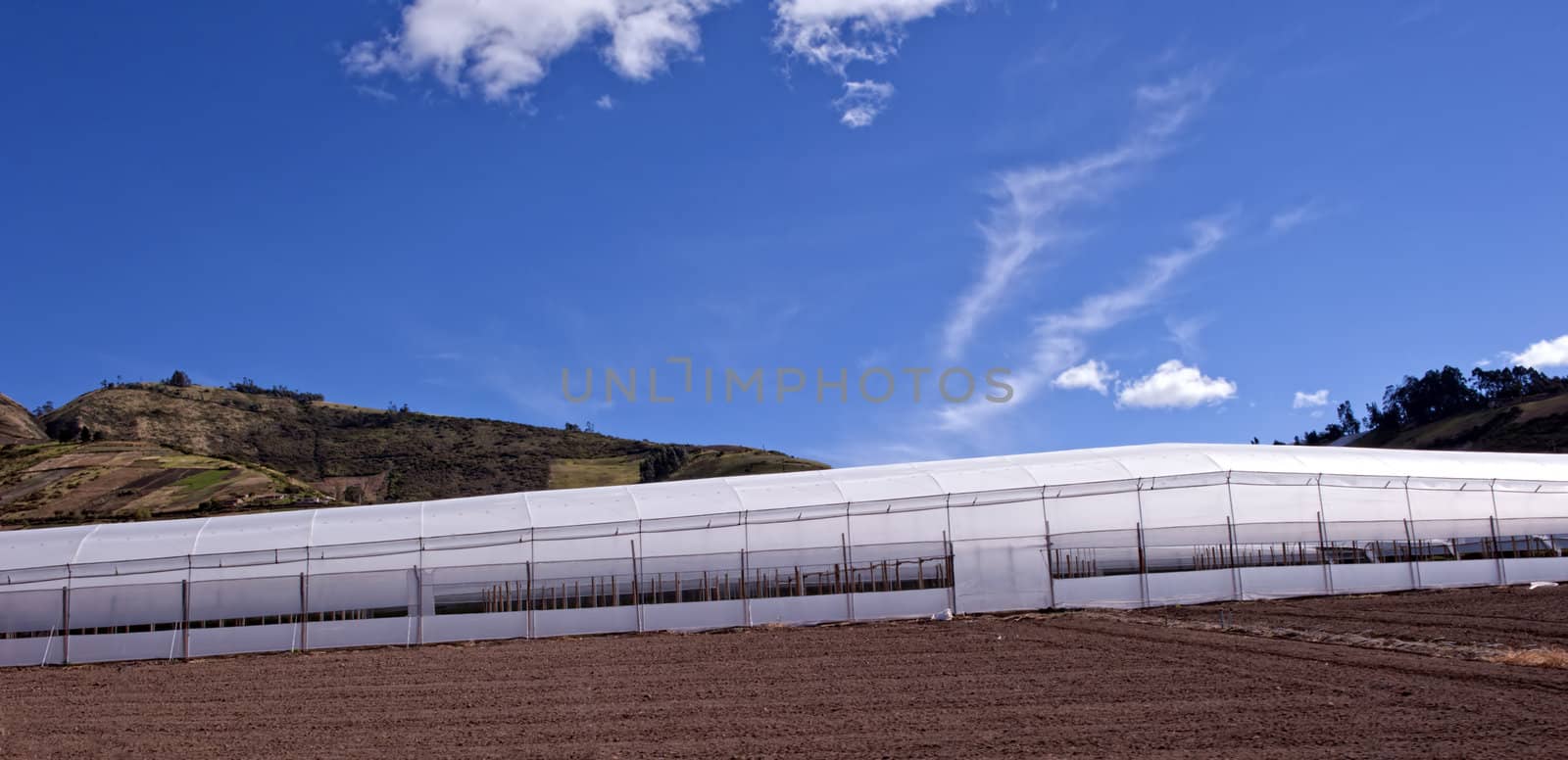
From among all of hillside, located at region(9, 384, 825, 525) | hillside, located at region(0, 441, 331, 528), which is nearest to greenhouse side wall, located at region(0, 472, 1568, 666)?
hillside, located at region(0, 441, 331, 528)

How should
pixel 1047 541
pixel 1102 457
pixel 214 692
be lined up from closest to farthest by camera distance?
pixel 214 692 < pixel 1047 541 < pixel 1102 457

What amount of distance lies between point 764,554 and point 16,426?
10995 centimetres

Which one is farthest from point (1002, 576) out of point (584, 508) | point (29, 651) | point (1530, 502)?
point (29, 651)

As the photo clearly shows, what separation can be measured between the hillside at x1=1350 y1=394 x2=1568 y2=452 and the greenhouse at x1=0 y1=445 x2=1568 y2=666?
57.3 meters

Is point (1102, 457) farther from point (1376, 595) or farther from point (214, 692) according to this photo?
point (214, 692)

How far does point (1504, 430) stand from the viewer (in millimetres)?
92750

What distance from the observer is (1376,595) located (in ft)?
94.4

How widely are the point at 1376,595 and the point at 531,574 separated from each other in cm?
2148

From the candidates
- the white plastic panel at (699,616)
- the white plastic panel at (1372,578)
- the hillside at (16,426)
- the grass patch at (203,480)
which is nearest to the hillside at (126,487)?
the grass patch at (203,480)

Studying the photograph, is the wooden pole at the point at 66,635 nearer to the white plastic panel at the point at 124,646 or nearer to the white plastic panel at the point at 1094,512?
the white plastic panel at the point at 124,646

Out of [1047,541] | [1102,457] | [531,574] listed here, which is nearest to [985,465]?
[1102,457]

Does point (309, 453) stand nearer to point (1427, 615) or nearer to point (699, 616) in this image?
point (699, 616)

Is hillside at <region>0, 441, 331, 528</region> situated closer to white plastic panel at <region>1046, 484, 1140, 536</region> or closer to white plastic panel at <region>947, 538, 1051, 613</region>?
white plastic panel at <region>947, 538, 1051, 613</region>

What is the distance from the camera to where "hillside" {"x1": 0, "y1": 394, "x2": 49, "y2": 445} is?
4266 inches
